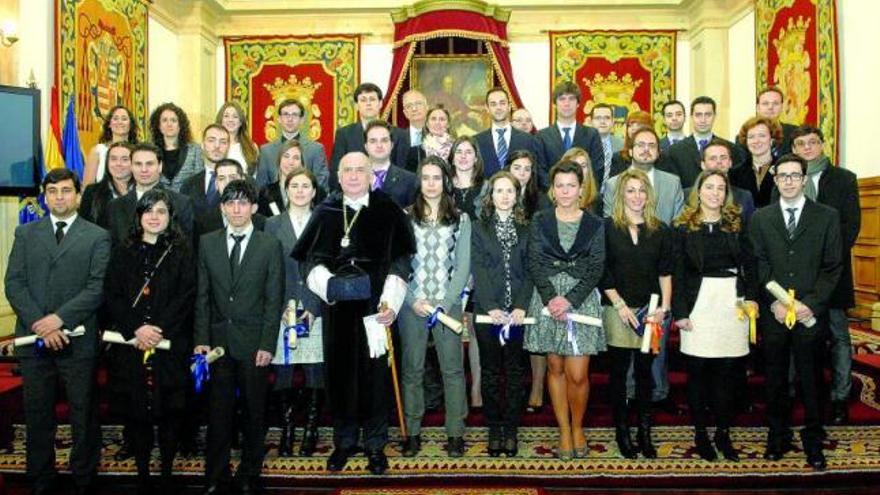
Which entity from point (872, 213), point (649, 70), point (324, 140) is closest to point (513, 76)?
point (649, 70)

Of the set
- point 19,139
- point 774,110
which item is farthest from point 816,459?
point 19,139

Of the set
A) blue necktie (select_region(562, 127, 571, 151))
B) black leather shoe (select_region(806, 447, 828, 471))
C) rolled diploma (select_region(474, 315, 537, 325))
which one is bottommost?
black leather shoe (select_region(806, 447, 828, 471))

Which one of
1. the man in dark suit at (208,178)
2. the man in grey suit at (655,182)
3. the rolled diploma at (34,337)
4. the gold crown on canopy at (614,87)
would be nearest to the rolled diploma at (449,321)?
the man in grey suit at (655,182)

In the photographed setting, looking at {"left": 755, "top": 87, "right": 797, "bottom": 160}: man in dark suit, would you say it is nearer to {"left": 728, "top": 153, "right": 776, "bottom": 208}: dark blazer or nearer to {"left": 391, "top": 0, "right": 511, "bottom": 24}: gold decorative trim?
{"left": 728, "top": 153, "right": 776, "bottom": 208}: dark blazer

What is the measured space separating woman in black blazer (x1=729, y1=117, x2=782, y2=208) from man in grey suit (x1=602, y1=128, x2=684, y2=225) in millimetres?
459

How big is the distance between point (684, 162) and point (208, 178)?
3.09 metres

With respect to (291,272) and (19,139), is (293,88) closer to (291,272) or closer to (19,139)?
(19,139)

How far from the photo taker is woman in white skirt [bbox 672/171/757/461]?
3.68 m

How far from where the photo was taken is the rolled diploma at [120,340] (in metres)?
3.27

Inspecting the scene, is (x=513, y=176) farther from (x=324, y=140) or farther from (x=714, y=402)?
(x=324, y=140)

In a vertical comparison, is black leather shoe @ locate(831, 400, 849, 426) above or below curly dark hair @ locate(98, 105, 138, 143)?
below

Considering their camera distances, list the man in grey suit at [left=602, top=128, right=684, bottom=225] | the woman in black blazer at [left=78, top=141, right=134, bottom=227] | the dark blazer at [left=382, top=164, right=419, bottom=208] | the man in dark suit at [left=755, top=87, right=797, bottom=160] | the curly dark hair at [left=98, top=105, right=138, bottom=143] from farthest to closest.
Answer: the man in dark suit at [left=755, top=87, right=797, bottom=160], the curly dark hair at [left=98, top=105, right=138, bottom=143], the man in grey suit at [left=602, top=128, right=684, bottom=225], the dark blazer at [left=382, top=164, right=419, bottom=208], the woman in black blazer at [left=78, top=141, right=134, bottom=227]

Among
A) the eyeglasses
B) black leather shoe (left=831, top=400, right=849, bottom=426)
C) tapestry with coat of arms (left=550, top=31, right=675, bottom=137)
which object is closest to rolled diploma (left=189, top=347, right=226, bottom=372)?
the eyeglasses

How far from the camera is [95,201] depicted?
4.08 m
